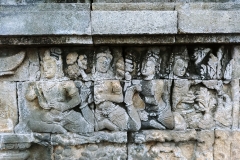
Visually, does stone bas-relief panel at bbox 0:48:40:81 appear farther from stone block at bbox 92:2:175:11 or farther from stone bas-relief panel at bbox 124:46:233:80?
stone bas-relief panel at bbox 124:46:233:80

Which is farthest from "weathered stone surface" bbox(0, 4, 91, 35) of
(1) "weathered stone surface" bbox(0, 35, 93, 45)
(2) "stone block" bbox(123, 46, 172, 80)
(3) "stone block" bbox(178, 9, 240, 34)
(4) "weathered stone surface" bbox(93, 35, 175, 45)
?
(3) "stone block" bbox(178, 9, 240, 34)

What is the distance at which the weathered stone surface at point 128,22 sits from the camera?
269 centimetres

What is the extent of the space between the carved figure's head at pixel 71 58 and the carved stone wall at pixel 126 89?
1 centimetres

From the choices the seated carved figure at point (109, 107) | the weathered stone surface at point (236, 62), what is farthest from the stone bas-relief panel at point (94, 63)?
the weathered stone surface at point (236, 62)

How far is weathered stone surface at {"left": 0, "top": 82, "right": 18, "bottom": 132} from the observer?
299cm

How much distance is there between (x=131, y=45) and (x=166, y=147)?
4.22 ft

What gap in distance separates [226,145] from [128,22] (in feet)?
6.09

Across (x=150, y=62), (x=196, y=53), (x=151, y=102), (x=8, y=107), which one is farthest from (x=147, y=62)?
(x=8, y=107)

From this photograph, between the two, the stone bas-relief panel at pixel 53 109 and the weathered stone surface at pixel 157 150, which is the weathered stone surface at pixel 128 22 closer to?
the stone bas-relief panel at pixel 53 109

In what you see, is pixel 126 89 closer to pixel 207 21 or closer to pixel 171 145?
pixel 171 145

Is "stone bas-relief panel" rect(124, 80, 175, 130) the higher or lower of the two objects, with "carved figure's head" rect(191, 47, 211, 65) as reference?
lower

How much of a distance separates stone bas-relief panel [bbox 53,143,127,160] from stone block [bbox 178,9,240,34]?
154 cm

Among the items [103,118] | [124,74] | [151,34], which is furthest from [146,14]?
[103,118]

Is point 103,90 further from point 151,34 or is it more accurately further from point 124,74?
point 151,34
